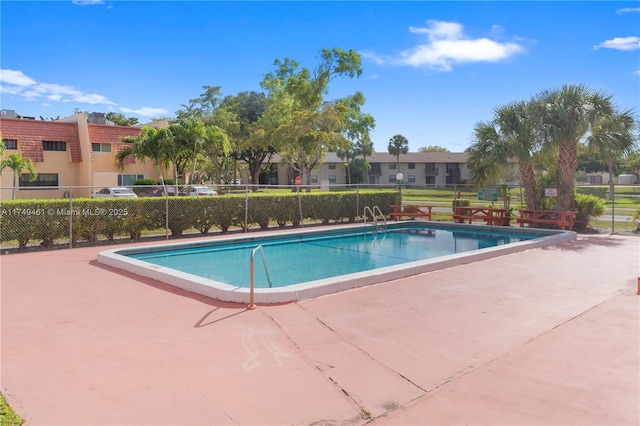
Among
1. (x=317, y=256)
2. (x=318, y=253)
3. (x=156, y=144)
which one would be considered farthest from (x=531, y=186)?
(x=156, y=144)

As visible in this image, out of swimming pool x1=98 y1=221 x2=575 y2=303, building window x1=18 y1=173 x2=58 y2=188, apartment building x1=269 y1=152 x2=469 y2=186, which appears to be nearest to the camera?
swimming pool x1=98 y1=221 x2=575 y2=303

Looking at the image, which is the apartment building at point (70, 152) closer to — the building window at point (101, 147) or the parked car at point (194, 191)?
the building window at point (101, 147)

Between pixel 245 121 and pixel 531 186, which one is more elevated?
pixel 245 121

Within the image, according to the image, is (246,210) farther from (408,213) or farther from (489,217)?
(489,217)

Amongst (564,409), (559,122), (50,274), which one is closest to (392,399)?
(564,409)

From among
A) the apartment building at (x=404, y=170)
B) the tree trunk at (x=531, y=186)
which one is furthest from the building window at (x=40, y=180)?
the apartment building at (x=404, y=170)

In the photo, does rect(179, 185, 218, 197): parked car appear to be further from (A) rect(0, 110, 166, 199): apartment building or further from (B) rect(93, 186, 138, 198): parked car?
(A) rect(0, 110, 166, 199): apartment building

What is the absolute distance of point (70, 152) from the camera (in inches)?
1308

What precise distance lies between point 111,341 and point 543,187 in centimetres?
1775

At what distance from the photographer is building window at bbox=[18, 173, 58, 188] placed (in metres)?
31.6

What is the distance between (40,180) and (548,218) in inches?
1271

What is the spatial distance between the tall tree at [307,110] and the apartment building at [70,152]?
35.1 ft

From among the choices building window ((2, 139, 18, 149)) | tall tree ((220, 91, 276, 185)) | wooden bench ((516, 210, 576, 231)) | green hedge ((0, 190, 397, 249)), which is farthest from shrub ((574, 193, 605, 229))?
tall tree ((220, 91, 276, 185))

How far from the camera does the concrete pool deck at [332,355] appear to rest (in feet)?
12.5
